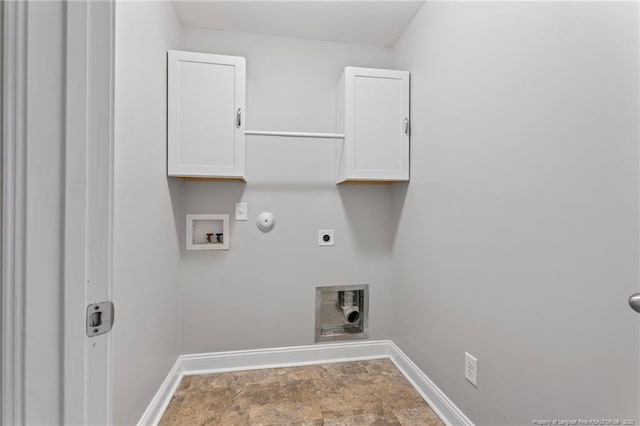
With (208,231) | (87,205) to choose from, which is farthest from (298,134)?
(87,205)

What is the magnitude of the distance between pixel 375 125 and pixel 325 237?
2.79ft

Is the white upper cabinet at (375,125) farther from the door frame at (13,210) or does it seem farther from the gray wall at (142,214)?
the door frame at (13,210)

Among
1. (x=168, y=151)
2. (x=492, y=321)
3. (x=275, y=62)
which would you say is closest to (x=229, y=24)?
(x=275, y=62)

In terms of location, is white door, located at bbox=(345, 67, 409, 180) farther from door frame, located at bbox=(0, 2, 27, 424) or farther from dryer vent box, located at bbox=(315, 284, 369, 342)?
door frame, located at bbox=(0, 2, 27, 424)

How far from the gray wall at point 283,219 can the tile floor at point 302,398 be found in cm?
23

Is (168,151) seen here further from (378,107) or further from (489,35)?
(489,35)

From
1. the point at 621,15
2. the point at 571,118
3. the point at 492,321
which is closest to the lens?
the point at 621,15

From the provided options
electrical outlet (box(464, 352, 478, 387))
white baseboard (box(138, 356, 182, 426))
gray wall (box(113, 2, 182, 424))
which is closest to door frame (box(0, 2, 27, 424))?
gray wall (box(113, 2, 182, 424))

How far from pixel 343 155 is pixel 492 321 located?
4.13 feet

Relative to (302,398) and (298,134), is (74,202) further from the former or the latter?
(302,398)

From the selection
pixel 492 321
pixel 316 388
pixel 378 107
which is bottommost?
pixel 316 388

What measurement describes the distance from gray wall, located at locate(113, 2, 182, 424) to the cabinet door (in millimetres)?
75

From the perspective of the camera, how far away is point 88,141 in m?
0.52

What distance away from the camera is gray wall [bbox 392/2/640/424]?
0.85 meters
